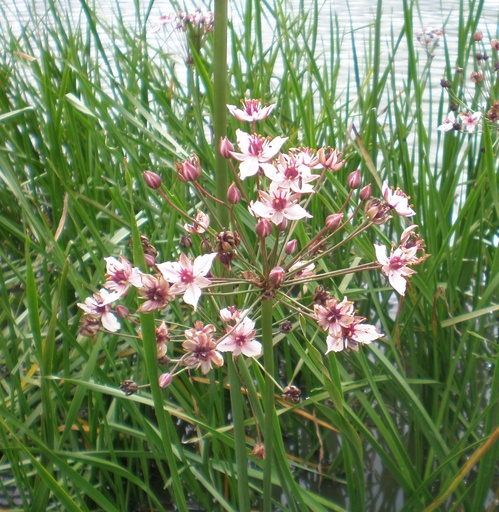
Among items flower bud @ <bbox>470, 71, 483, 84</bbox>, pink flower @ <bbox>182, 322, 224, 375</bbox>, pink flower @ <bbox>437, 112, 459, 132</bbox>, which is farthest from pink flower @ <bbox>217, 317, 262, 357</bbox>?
flower bud @ <bbox>470, 71, 483, 84</bbox>

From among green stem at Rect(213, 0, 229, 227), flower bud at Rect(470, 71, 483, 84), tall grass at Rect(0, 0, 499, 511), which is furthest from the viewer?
flower bud at Rect(470, 71, 483, 84)

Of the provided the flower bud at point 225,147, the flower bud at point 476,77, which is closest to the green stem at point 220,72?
the flower bud at point 225,147

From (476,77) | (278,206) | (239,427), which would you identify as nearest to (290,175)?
(278,206)

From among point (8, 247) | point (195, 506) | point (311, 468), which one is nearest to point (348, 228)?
point (311, 468)

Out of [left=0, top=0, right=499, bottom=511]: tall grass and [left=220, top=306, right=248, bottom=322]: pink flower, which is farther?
[left=0, top=0, right=499, bottom=511]: tall grass

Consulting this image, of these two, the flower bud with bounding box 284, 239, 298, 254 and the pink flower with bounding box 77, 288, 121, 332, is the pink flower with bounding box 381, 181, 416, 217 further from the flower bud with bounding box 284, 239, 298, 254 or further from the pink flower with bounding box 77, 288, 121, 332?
the pink flower with bounding box 77, 288, 121, 332

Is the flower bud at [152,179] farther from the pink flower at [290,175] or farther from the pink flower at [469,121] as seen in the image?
the pink flower at [469,121]

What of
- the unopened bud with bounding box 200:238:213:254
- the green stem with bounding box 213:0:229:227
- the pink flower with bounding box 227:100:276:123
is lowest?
the unopened bud with bounding box 200:238:213:254
